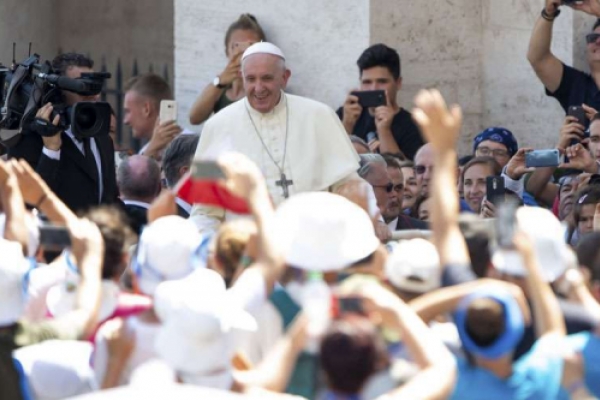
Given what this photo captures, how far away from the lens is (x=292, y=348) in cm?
471

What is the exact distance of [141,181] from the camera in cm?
772

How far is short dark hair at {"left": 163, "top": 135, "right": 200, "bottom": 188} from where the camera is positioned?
822 centimetres

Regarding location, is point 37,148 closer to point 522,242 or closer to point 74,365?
point 74,365

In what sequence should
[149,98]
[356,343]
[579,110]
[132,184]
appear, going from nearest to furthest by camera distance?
[356,343]
[132,184]
[579,110]
[149,98]

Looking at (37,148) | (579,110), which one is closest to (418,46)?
(579,110)

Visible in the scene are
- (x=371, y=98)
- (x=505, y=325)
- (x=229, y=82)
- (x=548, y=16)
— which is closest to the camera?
(x=505, y=325)

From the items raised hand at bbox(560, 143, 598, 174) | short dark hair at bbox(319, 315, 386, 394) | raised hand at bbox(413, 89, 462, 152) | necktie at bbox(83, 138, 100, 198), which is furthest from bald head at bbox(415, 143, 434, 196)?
short dark hair at bbox(319, 315, 386, 394)

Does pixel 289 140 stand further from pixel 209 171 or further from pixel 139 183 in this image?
pixel 209 171

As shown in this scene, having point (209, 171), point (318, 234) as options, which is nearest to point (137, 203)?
point (209, 171)

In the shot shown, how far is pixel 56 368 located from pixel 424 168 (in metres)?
4.32

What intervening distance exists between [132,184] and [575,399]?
10.5ft

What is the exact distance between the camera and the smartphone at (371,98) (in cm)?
968

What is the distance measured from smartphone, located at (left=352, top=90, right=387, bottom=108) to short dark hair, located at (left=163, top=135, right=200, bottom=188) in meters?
1.61

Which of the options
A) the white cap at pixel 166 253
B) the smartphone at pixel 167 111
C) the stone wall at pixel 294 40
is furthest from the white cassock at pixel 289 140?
the white cap at pixel 166 253
